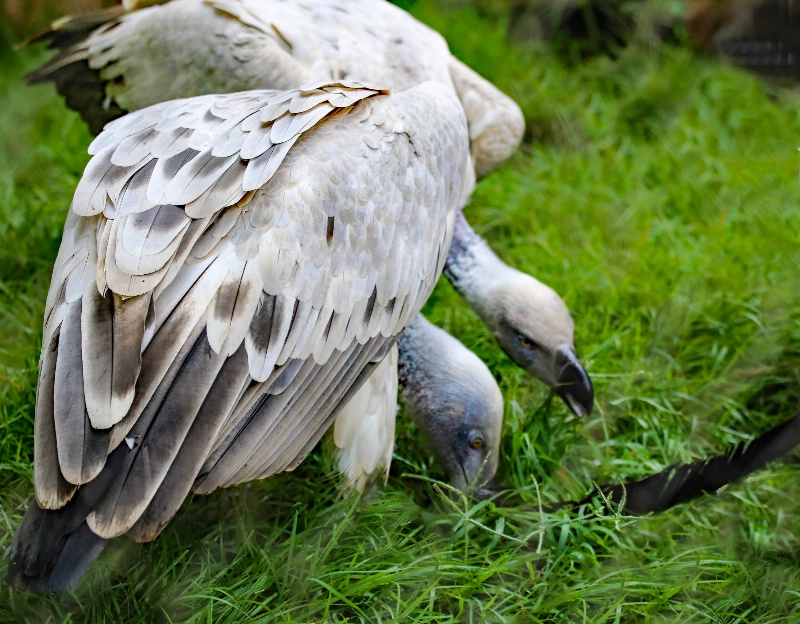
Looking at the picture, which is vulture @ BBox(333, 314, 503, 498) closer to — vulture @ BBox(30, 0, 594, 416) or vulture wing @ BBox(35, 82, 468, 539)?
vulture @ BBox(30, 0, 594, 416)

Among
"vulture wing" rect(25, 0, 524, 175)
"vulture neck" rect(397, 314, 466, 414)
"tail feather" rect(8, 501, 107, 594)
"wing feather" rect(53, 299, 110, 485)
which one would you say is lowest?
"vulture neck" rect(397, 314, 466, 414)

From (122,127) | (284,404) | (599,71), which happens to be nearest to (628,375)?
(284,404)

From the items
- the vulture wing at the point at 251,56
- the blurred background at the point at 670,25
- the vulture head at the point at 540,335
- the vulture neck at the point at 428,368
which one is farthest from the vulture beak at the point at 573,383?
the blurred background at the point at 670,25

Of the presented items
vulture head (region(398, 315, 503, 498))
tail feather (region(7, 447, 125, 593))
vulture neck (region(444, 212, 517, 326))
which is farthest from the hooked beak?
tail feather (region(7, 447, 125, 593))

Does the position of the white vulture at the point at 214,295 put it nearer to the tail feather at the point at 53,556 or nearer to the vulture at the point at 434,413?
the tail feather at the point at 53,556

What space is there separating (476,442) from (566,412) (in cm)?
54

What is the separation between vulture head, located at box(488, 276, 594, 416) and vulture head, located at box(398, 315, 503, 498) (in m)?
0.23

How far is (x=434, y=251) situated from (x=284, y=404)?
31.6 inches

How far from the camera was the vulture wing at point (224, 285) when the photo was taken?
87.2 inches

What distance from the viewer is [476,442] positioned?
10.4 ft

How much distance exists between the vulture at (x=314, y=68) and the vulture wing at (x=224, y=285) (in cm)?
56

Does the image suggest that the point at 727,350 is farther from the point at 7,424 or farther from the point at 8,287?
the point at 8,287

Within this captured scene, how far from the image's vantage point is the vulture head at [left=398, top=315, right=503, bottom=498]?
316 centimetres

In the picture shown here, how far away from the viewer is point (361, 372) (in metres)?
2.75
